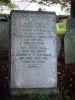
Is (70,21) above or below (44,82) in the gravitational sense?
above

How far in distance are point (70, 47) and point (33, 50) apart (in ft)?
10.7

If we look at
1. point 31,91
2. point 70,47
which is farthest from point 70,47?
point 31,91

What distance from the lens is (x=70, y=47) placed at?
11.4 meters

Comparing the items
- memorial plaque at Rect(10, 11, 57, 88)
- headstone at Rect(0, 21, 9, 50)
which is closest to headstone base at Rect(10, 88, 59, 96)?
memorial plaque at Rect(10, 11, 57, 88)

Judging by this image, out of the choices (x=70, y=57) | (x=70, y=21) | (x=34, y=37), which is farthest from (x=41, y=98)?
(x=70, y=21)

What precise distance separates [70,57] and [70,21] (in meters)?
1.73

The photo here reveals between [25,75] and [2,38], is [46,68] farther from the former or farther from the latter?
[2,38]

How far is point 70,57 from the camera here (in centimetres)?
1130

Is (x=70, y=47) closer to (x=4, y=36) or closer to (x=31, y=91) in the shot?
(x=4, y=36)

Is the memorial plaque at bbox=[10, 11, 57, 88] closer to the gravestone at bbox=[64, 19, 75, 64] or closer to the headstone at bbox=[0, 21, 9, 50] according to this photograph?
the gravestone at bbox=[64, 19, 75, 64]

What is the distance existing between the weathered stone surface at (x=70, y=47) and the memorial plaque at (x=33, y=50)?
119 inches

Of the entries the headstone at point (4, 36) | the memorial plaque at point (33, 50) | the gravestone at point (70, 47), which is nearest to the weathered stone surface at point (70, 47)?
the gravestone at point (70, 47)

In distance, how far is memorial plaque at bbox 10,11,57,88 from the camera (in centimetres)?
816

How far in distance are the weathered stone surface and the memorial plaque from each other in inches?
119
